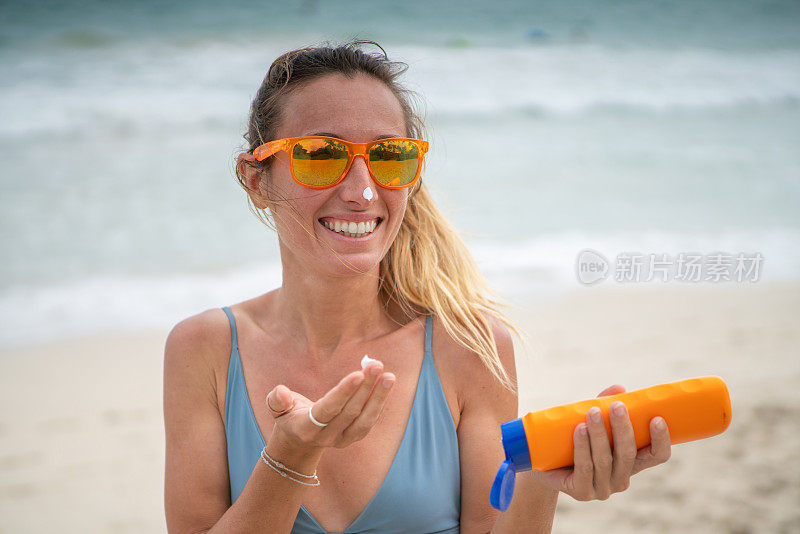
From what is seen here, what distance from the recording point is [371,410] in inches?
63.7

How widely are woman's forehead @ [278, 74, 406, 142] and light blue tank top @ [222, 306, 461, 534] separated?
71 centimetres

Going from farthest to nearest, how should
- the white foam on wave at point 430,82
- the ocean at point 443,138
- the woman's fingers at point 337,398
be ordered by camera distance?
the white foam on wave at point 430,82, the ocean at point 443,138, the woman's fingers at point 337,398

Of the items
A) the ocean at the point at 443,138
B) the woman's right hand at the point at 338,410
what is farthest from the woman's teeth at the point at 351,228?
the ocean at the point at 443,138

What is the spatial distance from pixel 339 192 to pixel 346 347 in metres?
0.54

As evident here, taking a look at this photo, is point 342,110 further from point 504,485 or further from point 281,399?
point 504,485

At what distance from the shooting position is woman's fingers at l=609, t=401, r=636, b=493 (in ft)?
5.13

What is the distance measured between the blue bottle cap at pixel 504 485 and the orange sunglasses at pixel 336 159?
856 millimetres

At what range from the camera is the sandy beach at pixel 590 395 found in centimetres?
418

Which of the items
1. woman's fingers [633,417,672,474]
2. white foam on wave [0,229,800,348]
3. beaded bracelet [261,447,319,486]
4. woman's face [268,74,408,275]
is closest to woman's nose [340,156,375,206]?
woman's face [268,74,408,275]

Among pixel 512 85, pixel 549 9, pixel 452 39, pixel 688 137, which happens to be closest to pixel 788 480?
pixel 688 137

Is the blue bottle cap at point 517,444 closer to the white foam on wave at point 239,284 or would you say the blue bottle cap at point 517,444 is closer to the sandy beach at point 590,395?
the sandy beach at point 590,395

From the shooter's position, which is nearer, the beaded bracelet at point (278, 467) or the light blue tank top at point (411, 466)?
the beaded bracelet at point (278, 467)

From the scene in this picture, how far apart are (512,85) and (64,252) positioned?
9982 millimetres

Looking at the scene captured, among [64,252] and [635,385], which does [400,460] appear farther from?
[64,252]
